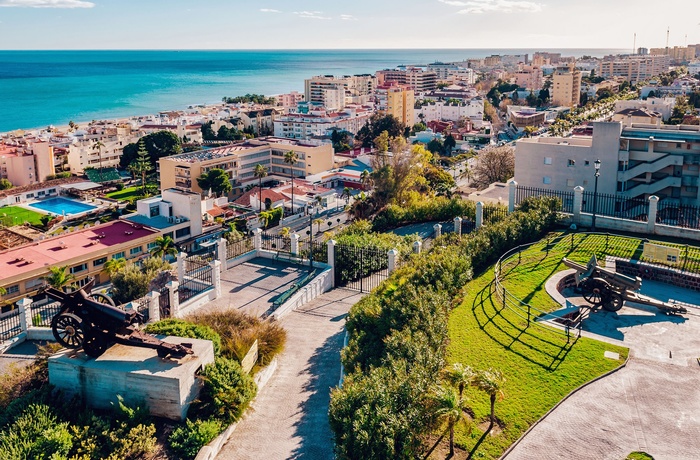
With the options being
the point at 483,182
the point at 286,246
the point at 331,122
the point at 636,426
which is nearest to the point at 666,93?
the point at 331,122

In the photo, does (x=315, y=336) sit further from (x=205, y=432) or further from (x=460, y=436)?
(x=460, y=436)

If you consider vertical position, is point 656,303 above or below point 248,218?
above

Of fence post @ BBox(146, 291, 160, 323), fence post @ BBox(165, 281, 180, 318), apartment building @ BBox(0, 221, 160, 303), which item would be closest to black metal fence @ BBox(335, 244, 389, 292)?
fence post @ BBox(165, 281, 180, 318)

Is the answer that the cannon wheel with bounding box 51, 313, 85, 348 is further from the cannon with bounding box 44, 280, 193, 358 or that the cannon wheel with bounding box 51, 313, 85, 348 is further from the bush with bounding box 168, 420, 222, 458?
the bush with bounding box 168, 420, 222, 458

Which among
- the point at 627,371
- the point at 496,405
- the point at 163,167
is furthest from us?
the point at 163,167

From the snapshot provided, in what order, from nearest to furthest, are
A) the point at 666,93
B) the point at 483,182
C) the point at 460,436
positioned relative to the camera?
1. the point at 460,436
2. the point at 483,182
3. the point at 666,93

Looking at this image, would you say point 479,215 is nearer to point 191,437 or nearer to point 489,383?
point 489,383

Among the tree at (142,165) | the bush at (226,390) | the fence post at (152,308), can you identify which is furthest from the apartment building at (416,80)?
the bush at (226,390)

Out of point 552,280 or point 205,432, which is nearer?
point 205,432
